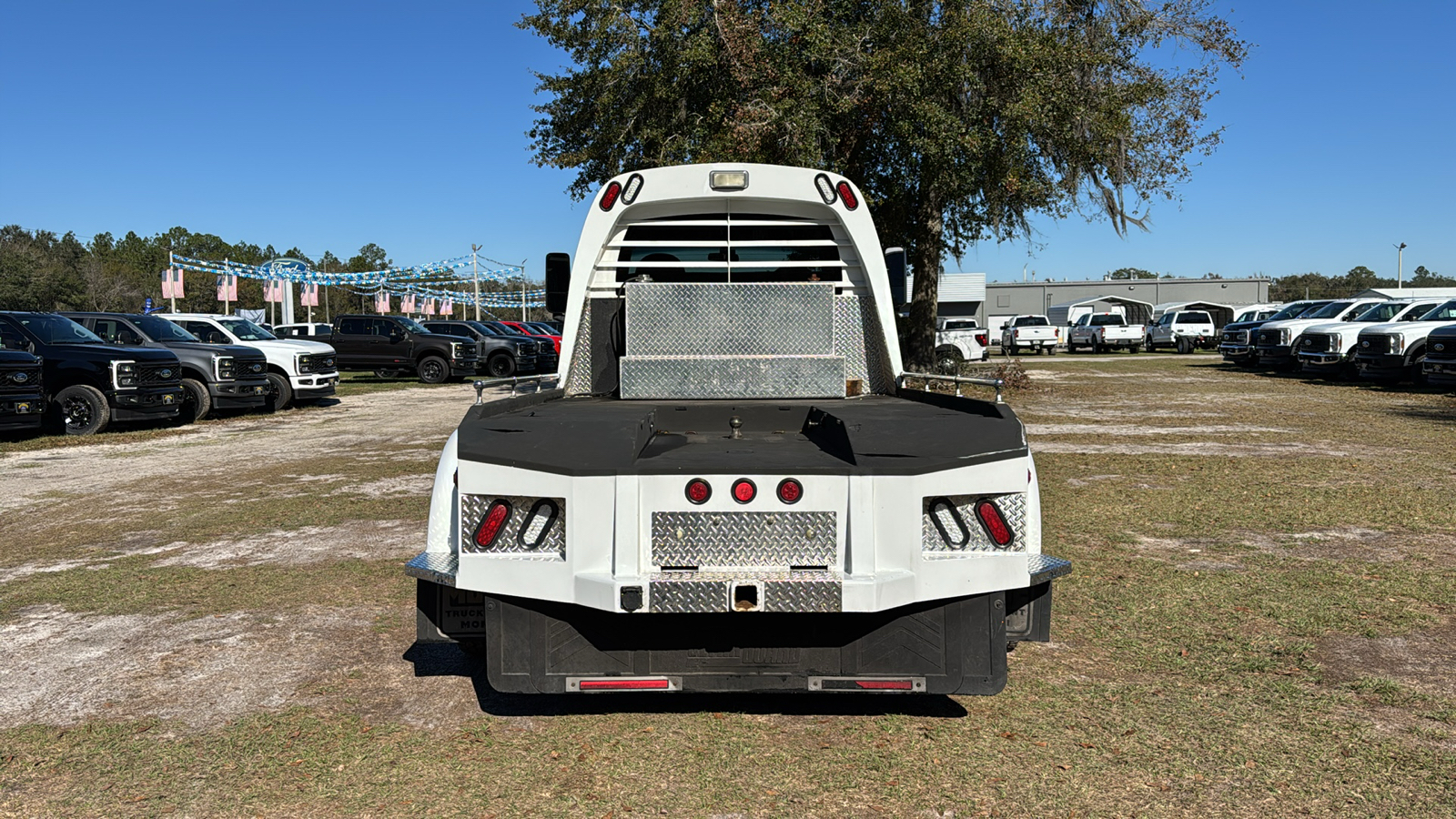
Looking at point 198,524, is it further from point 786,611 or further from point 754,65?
point 754,65

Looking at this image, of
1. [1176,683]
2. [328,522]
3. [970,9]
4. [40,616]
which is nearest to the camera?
[1176,683]

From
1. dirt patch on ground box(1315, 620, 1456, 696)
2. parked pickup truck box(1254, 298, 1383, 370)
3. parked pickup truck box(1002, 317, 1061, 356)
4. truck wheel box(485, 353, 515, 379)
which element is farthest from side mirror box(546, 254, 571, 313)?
parked pickup truck box(1002, 317, 1061, 356)

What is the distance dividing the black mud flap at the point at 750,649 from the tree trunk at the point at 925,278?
17.9 m

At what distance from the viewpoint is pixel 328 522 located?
894 cm

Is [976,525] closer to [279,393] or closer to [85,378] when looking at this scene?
Result: [85,378]

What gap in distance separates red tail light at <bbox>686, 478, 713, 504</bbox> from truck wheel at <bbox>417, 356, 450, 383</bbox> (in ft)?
90.4

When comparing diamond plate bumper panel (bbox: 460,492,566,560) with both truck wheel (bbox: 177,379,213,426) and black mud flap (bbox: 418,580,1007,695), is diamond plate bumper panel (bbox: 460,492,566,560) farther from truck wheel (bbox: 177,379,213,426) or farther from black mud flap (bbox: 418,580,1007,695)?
truck wheel (bbox: 177,379,213,426)

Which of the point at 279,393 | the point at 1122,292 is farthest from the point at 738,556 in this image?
the point at 1122,292

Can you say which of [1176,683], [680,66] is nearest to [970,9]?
[680,66]

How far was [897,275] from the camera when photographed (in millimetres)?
6535

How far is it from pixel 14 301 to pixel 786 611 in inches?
4090

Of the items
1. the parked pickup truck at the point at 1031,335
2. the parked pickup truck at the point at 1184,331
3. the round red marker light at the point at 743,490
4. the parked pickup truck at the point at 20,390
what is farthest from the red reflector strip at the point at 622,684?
the parked pickup truck at the point at 1184,331

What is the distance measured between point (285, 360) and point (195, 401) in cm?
291

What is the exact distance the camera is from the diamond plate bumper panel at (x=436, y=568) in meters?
4.05
